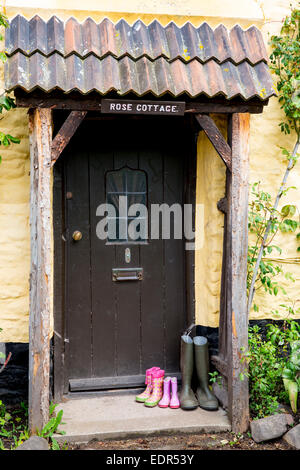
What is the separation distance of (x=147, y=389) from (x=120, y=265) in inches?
44.4

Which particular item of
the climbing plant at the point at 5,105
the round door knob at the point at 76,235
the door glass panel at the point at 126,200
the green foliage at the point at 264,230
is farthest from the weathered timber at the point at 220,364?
the climbing plant at the point at 5,105

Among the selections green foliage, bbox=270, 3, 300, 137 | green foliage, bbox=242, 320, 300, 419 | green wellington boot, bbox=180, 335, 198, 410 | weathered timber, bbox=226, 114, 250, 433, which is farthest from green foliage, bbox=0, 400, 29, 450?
green foliage, bbox=270, 3, 300, 137

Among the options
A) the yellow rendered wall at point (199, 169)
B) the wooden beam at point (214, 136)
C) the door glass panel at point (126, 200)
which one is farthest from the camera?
the door glass panel at point (126, 200)

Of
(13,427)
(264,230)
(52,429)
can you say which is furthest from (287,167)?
(13,427)

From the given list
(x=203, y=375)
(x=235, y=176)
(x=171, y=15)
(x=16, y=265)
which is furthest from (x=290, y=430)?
(x=171, y=15)

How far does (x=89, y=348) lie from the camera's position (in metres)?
4.50

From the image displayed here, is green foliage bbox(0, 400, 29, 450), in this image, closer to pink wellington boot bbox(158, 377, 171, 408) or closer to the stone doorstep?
the stone doorstep

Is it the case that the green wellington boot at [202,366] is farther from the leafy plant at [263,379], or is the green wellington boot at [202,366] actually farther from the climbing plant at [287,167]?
the climbing plant at [287,167]

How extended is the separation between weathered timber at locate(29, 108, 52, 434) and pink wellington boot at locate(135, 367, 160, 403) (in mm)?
912

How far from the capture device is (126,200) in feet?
15.0

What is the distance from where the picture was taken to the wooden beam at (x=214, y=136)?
3.82 m

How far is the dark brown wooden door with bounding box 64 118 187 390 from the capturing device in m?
4.47

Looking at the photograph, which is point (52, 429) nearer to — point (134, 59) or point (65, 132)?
point (65, 132)

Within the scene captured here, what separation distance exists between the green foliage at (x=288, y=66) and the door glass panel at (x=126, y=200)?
1382mm
